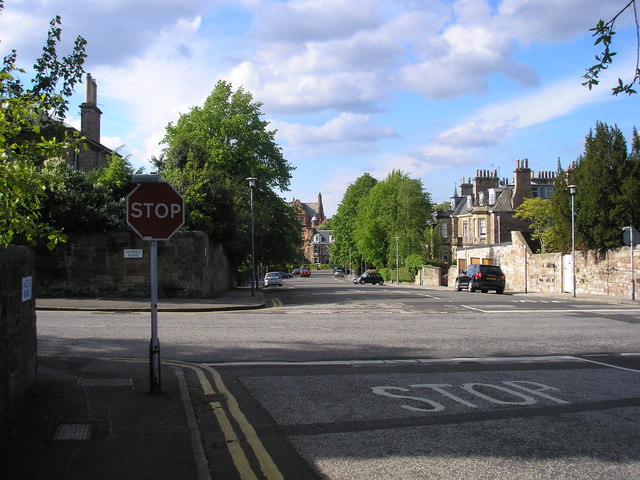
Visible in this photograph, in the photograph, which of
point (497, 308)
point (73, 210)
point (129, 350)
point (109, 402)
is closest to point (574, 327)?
point (497, 308)

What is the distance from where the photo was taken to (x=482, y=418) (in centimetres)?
627

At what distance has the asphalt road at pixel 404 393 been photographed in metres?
4.98

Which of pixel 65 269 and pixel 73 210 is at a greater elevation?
pixel 73 210

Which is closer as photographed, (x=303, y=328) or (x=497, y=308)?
(x=303, y=328)

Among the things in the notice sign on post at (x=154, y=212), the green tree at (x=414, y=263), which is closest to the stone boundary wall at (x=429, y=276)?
the green tree at (x=414, y=263)

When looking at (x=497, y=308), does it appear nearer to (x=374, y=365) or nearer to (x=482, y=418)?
(x=374, y=365)

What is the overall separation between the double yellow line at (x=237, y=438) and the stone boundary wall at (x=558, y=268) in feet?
86.6

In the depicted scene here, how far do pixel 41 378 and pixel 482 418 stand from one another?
547 cm

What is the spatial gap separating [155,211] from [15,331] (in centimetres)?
210

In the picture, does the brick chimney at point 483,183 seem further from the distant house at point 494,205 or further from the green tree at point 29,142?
the green tree at point 29,142

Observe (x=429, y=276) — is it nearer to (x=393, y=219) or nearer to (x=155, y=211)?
(x=393, y=219)

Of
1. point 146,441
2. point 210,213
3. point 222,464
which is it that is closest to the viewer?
point 222,464

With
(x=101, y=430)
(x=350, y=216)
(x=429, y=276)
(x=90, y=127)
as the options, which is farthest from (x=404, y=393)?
(x=350, y=216)

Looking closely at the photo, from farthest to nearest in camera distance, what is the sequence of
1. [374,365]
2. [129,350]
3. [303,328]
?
[303,328] < [129,350] < [374,365]
